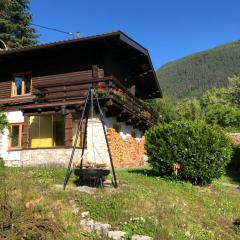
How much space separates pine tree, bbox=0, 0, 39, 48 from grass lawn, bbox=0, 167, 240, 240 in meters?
26.9

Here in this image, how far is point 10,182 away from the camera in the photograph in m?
13.7

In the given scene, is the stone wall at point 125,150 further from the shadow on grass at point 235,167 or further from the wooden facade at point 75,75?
the shadow on grass at point 235,167

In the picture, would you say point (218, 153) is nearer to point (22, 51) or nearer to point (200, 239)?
point (200, 239)

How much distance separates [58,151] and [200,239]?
36.3 feet

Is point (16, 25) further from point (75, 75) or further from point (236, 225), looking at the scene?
point (236, 225)

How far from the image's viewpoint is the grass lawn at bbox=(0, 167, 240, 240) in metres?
10.6

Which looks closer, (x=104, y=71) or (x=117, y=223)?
(x=117, y=223)

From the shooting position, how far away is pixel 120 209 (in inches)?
457

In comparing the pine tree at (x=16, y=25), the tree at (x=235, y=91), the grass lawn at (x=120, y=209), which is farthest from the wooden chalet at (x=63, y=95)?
the tree at (x=235, y=91)

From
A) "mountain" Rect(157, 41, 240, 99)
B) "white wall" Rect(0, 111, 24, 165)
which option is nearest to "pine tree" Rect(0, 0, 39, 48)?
"white wall" Rect(0, 111, 24, 165)

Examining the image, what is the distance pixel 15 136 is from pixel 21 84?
3.43m

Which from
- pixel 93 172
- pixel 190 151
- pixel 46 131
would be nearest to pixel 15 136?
pixel 46 131

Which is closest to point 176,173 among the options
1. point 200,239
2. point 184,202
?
point 184,202

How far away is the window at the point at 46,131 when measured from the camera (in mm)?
22375
